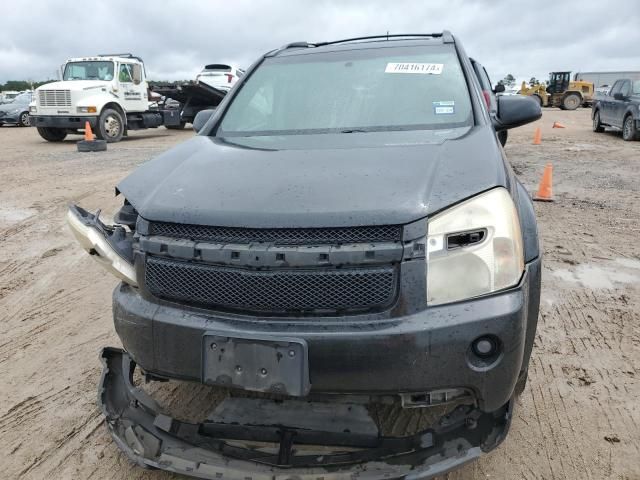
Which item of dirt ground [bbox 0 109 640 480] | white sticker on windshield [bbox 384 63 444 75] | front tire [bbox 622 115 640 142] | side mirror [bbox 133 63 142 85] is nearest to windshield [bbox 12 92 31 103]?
side mirror [bbox 133 63 142 85]

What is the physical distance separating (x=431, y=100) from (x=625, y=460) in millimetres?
1987

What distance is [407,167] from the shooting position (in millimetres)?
2236

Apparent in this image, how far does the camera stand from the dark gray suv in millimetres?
1911

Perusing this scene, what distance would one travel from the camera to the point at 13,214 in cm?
693

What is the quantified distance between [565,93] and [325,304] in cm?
3769

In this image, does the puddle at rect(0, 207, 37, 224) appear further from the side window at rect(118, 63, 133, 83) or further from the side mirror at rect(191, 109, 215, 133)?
the side window at rect(118, 63, 133, 83)

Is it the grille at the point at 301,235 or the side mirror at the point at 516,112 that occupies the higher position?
the side mirror at the point at 516,112

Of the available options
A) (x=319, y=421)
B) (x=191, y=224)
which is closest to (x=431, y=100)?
(x=191, y=224)

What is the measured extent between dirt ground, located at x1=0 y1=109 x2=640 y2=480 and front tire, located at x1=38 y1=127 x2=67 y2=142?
10.2m

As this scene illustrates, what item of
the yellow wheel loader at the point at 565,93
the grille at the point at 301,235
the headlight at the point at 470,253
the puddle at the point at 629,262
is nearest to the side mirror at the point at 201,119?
the grille at the point at 301,235

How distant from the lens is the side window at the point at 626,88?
1432 cm

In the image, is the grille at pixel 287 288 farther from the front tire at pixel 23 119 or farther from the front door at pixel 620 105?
the front tire at pixel 23 119

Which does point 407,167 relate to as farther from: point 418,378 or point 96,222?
point 96,222

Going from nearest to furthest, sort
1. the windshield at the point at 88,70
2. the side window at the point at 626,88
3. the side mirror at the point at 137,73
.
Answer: the side window at the point at 626,88 → the windshield at the point at 88,70 → the side mirror at the point at 137,73
